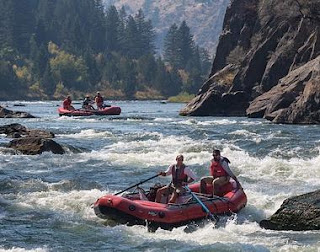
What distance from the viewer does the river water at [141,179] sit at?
536 inches

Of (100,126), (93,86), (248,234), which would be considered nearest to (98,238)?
(248,234)

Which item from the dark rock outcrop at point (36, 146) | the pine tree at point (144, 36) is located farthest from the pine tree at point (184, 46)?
the dark rock outcrop at point (36, 146)

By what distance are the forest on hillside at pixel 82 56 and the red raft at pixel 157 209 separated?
99.9 meters

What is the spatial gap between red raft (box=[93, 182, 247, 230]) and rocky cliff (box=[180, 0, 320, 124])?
23.1 metres

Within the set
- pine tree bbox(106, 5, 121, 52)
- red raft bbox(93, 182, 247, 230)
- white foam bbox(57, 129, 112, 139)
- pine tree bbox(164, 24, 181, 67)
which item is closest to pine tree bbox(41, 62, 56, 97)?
pine tree bbox(106, 5, 121, 52)

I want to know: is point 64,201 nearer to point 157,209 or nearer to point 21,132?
point 157,209

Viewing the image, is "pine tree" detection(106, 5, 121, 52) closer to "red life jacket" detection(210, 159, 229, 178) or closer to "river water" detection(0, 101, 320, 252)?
"river water" detection(0, 101, 320, 252)

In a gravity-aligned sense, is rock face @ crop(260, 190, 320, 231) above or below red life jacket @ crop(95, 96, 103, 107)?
below

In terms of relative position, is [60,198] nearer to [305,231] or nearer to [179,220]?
[179,220]

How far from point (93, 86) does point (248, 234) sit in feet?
384

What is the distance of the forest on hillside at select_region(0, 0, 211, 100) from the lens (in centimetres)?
12406

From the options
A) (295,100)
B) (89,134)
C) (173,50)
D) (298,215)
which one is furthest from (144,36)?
(298,215)

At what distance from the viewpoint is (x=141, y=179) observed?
20844mm

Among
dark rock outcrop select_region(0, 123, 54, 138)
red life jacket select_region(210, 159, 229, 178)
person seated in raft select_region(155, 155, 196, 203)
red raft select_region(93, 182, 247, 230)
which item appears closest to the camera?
red raft select_region(93, 182, 247, 230)
